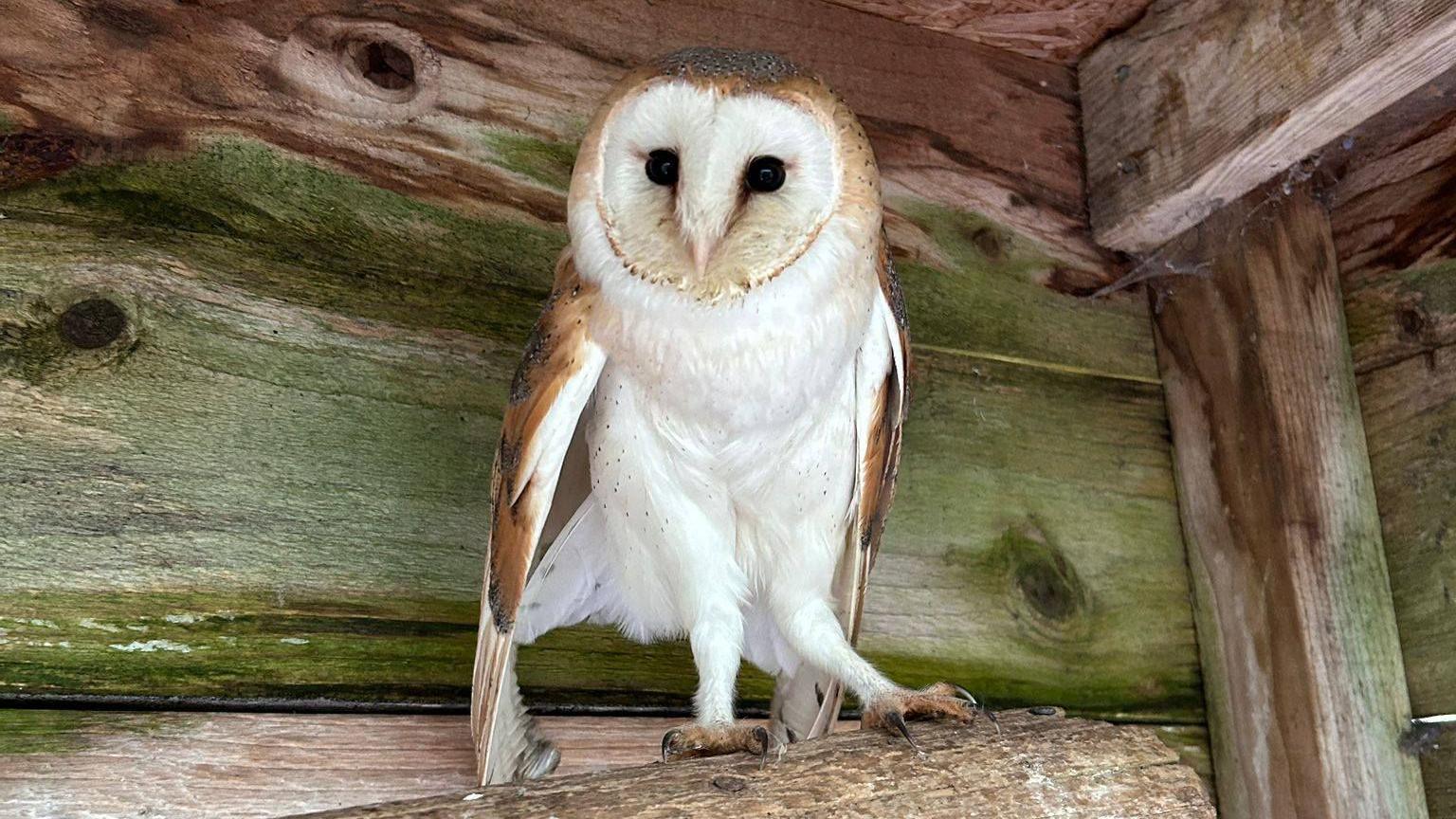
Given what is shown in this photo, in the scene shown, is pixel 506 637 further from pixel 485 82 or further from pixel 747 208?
pixel 485 82

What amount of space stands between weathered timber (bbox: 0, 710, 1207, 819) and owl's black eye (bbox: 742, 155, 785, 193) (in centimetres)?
72

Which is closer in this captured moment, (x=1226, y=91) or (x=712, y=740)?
(x=712, y=740)

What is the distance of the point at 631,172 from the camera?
1.27 meters

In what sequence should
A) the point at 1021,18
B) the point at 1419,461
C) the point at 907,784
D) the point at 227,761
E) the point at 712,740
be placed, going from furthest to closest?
the point at 1021,18
the point at 1419,461
the point at 227,761
the point at 712,740
the point at 907,784

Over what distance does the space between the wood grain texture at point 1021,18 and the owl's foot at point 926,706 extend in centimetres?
110

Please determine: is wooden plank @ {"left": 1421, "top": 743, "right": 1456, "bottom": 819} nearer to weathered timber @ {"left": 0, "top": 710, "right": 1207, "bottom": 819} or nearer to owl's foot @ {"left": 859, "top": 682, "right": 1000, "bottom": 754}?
owl's foot @ {"left": 859, "top": 682, "right": 1000, "bottom": 754}

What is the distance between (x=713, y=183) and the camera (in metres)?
1.20

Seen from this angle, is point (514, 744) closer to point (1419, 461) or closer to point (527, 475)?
point (527, 475)

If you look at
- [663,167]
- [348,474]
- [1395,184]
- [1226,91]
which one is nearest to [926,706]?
[663,167]

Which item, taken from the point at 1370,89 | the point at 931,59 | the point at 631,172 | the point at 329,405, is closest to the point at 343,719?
the point at 329,405

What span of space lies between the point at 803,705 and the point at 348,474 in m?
0.64

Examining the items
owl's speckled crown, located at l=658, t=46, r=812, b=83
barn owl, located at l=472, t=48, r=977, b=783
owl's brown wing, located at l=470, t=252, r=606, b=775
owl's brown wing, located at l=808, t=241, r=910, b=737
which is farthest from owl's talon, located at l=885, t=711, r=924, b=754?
owl's speckled crown, located at l=658, t=46, r=812, b=83

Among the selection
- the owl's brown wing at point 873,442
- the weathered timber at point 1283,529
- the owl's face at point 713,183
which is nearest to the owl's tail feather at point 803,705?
the owl's brown wing at point 873,442

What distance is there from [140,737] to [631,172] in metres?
0.80
